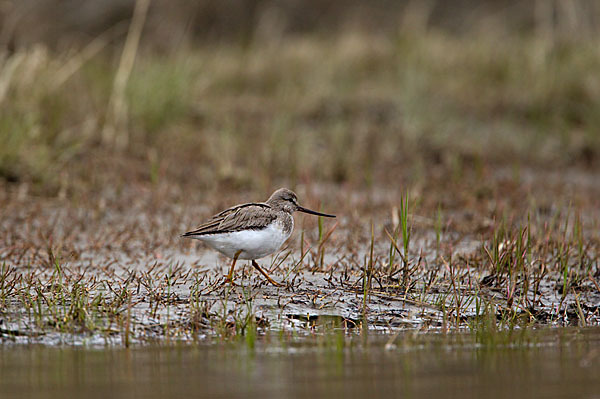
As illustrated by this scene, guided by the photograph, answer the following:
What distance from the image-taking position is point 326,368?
4.32 m

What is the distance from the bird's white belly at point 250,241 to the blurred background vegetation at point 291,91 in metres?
3.59

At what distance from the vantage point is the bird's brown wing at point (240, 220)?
588cm

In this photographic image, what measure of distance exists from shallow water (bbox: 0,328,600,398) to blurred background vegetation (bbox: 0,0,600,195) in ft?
15.3

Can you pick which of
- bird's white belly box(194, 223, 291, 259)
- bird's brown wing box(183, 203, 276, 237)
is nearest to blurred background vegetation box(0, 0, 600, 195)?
bird's brown wing box(183, 203, 276, 237)

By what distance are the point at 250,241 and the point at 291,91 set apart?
26.1 feet

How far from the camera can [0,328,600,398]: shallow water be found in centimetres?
388

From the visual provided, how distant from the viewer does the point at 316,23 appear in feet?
59.0

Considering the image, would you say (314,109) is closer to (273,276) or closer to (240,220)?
(273,276)

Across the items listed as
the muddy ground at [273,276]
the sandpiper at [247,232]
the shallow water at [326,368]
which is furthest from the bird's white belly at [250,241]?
the shallow water at [326,368]

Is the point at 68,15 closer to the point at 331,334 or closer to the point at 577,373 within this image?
the point at 331,334

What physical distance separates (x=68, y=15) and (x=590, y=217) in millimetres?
10288

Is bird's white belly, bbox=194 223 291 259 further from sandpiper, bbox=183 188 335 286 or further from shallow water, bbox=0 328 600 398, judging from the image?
shallow water, bbox=0 328 600 398

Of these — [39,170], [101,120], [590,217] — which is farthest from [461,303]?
[101,120]

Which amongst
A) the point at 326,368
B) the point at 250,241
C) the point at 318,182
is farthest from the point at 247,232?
the point at 318,182
